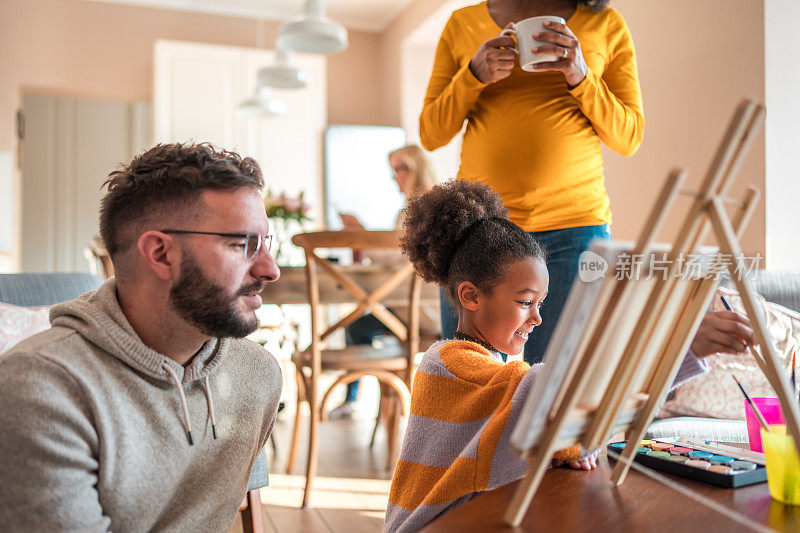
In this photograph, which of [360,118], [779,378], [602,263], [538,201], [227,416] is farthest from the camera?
[360,118]

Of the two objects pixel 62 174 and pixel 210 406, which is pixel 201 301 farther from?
pixel 62 174

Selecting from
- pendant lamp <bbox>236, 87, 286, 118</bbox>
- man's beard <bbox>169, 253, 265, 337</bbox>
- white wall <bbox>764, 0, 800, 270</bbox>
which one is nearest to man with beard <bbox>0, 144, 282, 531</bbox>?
man's beard <bbox>169, 253, 265, 337</bbox>

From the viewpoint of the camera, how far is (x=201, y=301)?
3.24ft

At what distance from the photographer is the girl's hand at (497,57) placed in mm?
1348

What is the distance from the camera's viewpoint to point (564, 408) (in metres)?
0.57

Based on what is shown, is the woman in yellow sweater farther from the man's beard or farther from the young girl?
the man's beard

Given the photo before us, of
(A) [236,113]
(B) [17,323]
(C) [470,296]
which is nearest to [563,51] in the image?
Result: (C) [470,296]

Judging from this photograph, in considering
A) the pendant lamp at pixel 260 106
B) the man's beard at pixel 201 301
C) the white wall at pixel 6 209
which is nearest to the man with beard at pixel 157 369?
the man's beard at pixel 201 301

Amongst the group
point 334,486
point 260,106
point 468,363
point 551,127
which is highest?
point 260,106

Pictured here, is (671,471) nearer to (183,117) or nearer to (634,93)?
(634,93)

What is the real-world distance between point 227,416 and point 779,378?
0.75 metres

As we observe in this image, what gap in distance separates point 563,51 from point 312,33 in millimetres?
2345

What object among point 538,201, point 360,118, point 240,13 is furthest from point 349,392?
point 240,13

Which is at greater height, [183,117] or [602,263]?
[183,117]
